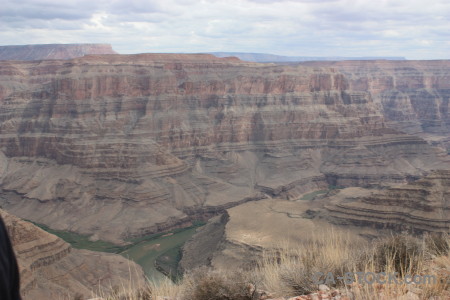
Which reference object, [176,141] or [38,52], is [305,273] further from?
[38,52]

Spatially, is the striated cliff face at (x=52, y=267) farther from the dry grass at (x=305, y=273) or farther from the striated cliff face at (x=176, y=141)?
the dry grass at (x=305, y=273)

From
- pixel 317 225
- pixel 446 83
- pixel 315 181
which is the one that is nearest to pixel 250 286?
pixel 317 225

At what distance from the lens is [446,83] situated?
6029 inches

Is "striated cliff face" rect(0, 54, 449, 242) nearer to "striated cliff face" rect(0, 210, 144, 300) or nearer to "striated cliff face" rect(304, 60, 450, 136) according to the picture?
"striated cliff face" rect(0, 210, 144, 300)

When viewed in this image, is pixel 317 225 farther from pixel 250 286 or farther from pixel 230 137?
pixel 230 137

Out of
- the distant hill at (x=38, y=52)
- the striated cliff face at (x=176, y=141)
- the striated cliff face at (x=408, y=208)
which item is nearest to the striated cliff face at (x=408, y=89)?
the striated cliff face at (x=176, y=141)

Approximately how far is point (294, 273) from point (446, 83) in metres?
160

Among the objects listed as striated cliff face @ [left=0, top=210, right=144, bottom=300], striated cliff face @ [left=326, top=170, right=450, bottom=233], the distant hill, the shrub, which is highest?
the distant hill

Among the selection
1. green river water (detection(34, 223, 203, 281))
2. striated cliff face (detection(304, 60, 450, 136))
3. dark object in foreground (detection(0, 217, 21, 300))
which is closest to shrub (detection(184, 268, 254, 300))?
dark object in foreground (detection(0, 217, 21, 300))

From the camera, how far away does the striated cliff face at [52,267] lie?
32250mm

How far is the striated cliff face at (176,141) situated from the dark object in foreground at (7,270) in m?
53.6

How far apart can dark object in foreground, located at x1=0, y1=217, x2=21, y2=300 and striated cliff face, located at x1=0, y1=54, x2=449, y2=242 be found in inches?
2109

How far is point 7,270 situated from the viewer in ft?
11.8

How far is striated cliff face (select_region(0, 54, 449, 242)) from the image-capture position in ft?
218
